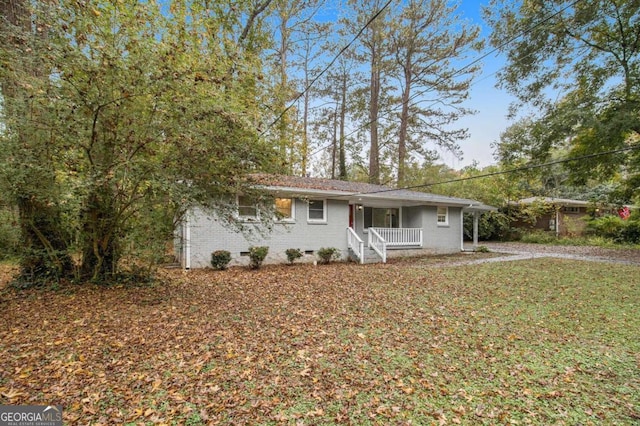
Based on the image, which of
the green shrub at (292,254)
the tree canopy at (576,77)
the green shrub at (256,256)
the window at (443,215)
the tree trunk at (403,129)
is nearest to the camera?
the green shrub at (256,256)

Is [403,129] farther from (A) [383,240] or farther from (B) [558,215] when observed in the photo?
(B) [558,215]

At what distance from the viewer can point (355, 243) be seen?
40.6ft

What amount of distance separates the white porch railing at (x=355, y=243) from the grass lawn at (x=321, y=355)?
4.69 meters

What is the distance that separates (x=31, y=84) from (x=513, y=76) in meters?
15.7

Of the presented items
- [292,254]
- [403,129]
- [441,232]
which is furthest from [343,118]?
[292,254]

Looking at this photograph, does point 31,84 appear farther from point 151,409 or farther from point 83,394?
point 151,409

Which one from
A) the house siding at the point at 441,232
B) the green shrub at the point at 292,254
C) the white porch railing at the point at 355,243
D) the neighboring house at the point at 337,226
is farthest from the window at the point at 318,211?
the house siding at the point at 441,232

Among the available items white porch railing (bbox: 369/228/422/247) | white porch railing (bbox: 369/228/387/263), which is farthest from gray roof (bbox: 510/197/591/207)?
white porch railing (bbox: 369/228/387/263)

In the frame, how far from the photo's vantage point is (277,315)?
539 centimetres

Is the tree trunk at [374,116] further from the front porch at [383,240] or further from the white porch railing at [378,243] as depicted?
the white porch railing at [378,243]

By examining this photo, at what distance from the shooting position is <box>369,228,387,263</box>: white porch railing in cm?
1227

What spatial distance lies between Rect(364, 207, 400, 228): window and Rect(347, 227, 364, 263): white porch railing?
2613 mm

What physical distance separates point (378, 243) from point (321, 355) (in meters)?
9.36

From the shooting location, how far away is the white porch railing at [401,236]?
1321 centimetres
